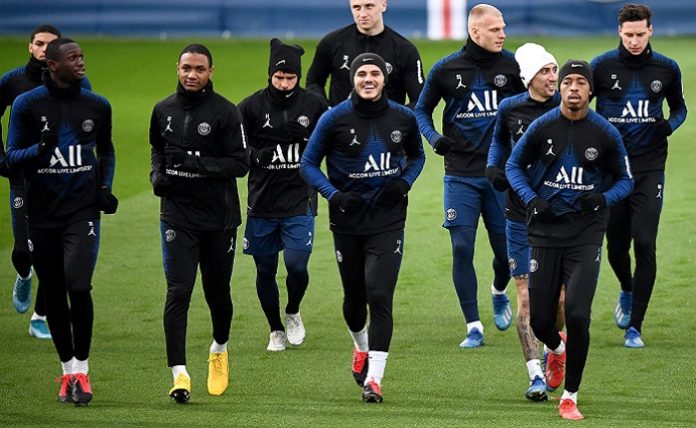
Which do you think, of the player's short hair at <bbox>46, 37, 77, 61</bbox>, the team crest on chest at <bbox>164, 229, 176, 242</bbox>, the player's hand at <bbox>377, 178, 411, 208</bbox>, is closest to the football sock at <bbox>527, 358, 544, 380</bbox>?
the player's hand at <bbox>377, 178, 411, 208</bbox>

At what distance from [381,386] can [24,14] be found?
25.3 metres

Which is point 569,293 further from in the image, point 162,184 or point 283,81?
point 283,81

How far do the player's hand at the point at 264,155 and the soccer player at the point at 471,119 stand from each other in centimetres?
117

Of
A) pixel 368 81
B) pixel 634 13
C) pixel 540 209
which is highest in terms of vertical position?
pixel 634 13

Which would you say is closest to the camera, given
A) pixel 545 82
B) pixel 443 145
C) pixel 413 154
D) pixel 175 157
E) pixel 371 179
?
pixel 175 157

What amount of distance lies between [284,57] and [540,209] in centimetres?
274

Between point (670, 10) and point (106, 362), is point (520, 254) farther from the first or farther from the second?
point (670, 10)

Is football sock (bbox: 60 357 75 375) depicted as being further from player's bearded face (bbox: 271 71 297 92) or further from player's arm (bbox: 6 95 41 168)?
player's bearded face (bbox: 271 71 297 92)

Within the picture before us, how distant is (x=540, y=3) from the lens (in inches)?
1373

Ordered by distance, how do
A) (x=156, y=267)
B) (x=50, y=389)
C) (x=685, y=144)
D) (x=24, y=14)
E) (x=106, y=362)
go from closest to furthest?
(x=50, y=389), (x=106, y=362), (x=156, y=267), (x=685, y=144), (x=24, y=14)

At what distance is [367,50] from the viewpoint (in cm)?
1308

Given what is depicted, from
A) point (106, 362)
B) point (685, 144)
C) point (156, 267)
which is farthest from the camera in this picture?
point (685, 144)

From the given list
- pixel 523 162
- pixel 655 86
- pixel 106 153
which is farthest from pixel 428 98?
pixel 106 153

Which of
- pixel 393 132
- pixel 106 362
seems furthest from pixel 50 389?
pixel 393 132
